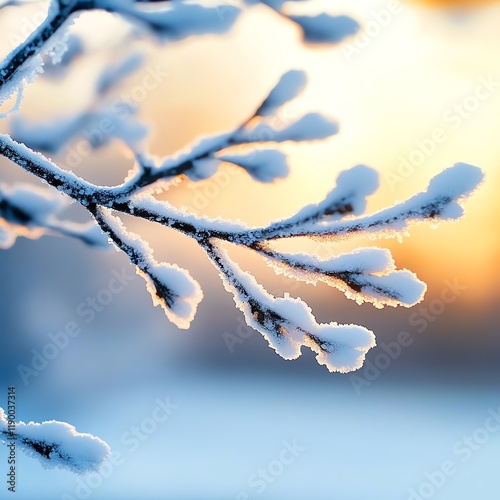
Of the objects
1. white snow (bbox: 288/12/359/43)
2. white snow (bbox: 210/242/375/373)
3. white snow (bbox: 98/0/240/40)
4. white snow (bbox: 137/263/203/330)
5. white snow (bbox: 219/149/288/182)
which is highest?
white snow (bbox: 98/0/240/40)

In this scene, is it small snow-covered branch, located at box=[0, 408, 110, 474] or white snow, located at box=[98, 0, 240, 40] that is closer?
white snow, located at box=[98, 0, 240, 40]

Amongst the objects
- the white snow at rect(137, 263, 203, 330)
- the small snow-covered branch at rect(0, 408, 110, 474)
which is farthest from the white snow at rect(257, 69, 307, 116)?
the small snow-covered branch at rect(0, 408, 110, 474)

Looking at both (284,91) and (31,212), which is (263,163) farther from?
(31,212)

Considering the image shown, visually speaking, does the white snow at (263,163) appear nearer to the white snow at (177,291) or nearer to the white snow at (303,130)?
the white snow at (303,130)

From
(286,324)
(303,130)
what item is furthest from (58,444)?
(303,130)

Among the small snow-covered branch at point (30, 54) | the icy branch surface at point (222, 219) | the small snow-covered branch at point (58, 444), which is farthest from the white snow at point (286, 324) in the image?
the small snow-covered branch at point (30, 54)

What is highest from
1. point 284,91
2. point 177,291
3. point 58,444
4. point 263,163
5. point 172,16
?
point 172,16

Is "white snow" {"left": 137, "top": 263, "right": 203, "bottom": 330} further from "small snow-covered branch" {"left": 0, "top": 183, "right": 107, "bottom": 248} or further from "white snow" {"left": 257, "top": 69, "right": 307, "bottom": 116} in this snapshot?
"white snow" {"left": 257, "top": 69, "right": 307, "bottom": 116}

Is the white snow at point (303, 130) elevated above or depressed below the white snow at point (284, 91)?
below

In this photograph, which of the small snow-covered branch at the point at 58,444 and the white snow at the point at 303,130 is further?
the small snow-covered branch at the point at 58,444
